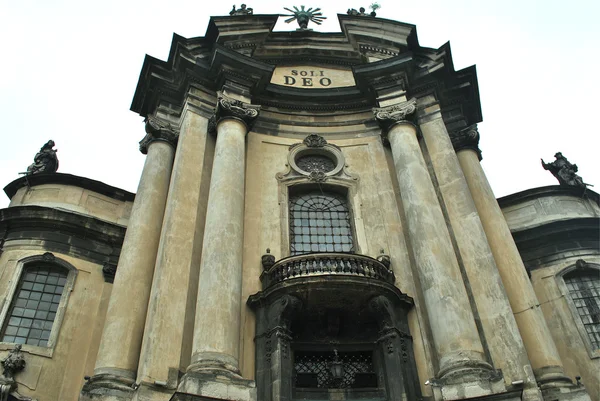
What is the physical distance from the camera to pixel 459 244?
15406mm

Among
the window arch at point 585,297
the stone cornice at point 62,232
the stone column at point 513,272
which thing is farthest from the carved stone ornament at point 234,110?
the window arch at point 585,297

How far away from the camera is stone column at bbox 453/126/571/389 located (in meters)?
13.1

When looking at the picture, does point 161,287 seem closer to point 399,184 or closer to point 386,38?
point 399,184

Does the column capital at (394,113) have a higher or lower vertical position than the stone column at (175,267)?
higher

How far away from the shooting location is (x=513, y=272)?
1501 centimetres

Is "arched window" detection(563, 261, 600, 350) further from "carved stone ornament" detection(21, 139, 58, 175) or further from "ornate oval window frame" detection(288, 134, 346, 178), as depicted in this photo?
"carved stone ornament" detection(21, 139, 58, 175)

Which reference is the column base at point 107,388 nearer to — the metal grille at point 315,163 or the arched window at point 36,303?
the arched window at point 36,303

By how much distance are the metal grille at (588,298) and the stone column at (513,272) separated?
264cm

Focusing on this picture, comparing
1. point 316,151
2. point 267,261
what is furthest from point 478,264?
point 316,151

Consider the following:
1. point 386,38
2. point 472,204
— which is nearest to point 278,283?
point 472,204

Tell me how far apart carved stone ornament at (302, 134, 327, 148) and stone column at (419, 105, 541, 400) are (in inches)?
132

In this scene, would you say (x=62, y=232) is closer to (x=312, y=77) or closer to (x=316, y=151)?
(x=316, y=151)

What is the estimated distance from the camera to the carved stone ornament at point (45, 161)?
62.9ft

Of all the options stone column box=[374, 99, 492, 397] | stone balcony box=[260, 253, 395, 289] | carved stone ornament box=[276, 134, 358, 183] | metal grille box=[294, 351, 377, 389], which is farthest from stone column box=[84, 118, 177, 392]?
stone column box=[374, 99, 492, 397]
